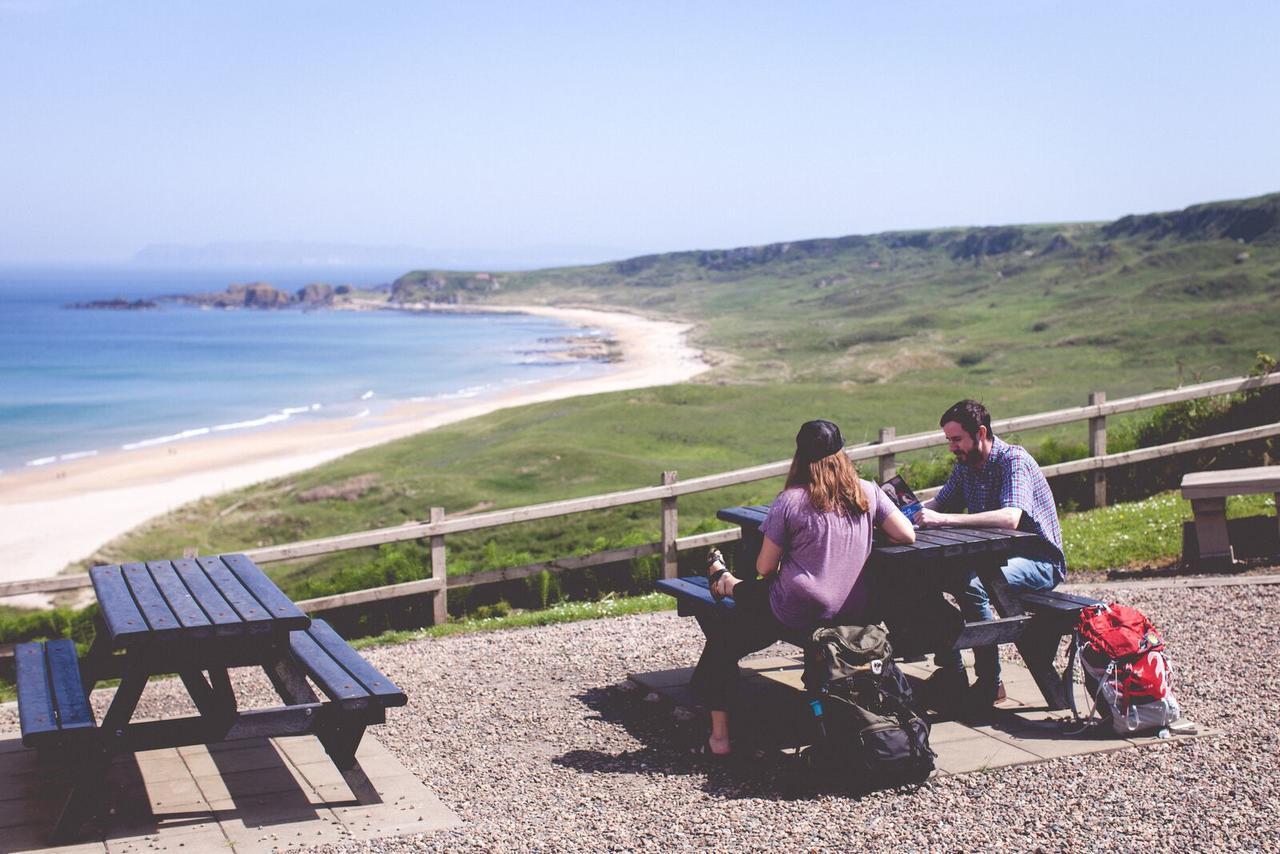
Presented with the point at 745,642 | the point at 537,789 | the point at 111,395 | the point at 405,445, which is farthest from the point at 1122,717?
the point at 111,395

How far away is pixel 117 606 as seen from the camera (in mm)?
5770

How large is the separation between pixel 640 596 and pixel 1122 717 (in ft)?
16.5

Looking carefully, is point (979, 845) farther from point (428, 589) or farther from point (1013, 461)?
point (428, 589)

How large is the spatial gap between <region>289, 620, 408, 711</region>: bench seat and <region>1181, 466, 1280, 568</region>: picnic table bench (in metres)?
6.31

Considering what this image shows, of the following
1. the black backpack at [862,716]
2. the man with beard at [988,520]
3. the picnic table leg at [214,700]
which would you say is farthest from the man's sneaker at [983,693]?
Answer: the picnic table leg at [214,700]

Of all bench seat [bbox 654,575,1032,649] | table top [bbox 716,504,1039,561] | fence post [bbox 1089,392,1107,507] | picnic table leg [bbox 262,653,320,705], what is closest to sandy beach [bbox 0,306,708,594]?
fence post [bbox 1089,392,1107,507]

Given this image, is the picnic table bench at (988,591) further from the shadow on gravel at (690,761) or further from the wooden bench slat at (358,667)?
the wooden bench slat at (358,667)

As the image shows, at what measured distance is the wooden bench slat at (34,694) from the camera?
209 inches

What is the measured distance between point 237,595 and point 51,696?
0.92 metres

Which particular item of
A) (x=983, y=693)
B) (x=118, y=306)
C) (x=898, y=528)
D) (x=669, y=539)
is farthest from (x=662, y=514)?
(x=118, y=306)

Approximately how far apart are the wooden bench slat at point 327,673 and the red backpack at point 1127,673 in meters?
3.48

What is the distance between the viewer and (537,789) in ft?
19.1

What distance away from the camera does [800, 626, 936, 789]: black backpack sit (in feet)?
18.2

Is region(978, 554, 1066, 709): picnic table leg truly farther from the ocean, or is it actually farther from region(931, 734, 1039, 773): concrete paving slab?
the ocean
